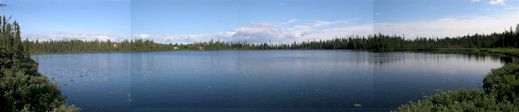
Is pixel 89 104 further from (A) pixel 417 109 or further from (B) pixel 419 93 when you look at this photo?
(B) pixel 419 93

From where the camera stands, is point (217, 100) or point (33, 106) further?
point (217, 100)

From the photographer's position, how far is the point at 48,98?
17344 mm

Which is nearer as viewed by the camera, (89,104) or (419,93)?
(89,104)

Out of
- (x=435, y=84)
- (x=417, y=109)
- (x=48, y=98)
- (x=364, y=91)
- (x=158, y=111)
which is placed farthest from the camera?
(x=435, y=84)

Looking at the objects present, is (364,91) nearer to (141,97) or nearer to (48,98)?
(141,97)

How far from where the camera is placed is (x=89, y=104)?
88.0ft

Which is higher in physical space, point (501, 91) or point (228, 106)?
point (501, 91)

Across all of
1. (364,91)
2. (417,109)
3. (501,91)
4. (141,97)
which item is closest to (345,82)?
(364,91)

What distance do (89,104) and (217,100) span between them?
7.90 metres

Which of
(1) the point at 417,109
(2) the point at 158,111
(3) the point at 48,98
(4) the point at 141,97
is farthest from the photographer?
(4) the point at 141,97

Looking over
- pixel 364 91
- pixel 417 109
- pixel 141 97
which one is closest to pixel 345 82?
pixel 364 91

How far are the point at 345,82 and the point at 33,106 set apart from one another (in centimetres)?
2722

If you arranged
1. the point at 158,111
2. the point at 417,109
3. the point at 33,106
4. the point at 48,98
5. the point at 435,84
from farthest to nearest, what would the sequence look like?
the point at 435,84 → the point at 158,111 → the point at 48,98 → the point at 33,106 → the point at 417,109

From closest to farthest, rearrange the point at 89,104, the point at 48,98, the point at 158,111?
the point at 48,98, the point at 158,111, the point at 89,104
